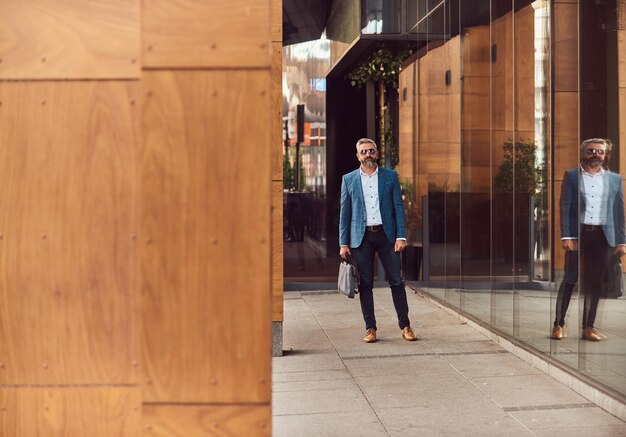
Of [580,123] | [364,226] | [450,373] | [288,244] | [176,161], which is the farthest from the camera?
[288,244]

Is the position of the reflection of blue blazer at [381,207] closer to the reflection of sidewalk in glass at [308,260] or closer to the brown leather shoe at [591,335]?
the brown leather shoe at [591,335]

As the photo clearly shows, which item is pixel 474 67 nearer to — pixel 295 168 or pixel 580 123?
pixel 580 123

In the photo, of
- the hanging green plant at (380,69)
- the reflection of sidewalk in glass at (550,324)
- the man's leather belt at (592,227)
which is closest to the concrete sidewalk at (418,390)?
the reflection of sidewalk in glass at (550,324)

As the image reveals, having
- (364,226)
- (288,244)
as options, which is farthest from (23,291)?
(288,244)

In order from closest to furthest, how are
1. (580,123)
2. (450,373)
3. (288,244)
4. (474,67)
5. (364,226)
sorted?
(580,123) → (450,373) → (364,226) → (474,67) → (288,244)

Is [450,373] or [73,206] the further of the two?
[450,373]

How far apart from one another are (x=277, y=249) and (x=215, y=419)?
4.80m

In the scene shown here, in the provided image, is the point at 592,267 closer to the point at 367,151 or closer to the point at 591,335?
the point at 591,335

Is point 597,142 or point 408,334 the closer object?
point 597,142

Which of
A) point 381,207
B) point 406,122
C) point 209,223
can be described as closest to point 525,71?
point 381,207

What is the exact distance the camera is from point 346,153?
719 inches

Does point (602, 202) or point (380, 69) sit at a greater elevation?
point (380, 69)

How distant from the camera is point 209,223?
172 inches

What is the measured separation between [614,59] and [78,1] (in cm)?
387
